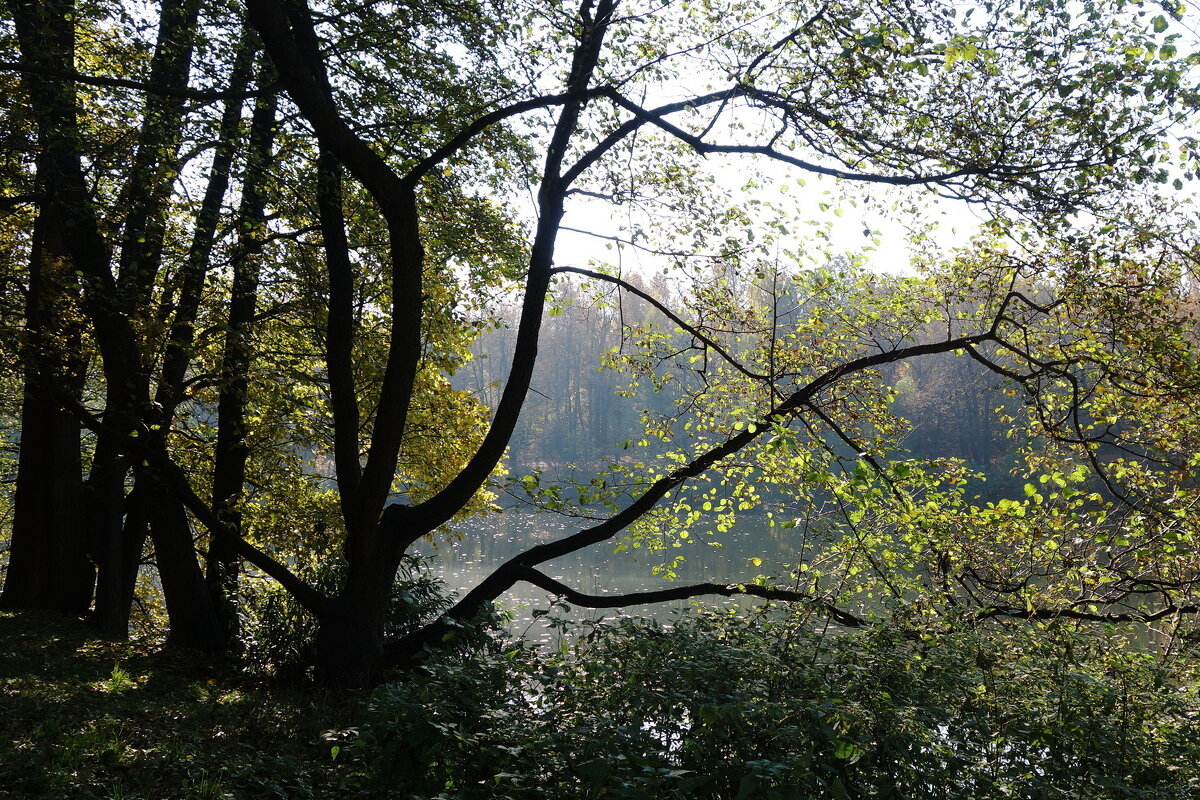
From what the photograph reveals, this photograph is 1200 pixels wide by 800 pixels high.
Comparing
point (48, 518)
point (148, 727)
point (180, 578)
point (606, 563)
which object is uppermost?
point (606, 563)

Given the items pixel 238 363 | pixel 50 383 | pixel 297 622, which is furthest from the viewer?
pixel 297 622

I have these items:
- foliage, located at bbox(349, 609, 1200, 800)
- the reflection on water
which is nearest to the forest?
foliage, located at bbox(349, 609, 1200, 800)

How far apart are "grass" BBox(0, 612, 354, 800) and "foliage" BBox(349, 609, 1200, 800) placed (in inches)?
22.8

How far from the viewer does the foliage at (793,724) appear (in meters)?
3.09

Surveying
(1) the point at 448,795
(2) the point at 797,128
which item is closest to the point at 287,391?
(2) the point at 797,128

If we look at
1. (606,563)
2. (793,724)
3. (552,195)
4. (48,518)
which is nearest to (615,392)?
(552,195)

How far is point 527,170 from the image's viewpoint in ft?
29.2

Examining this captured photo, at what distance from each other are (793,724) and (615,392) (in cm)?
458

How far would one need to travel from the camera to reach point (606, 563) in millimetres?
27625

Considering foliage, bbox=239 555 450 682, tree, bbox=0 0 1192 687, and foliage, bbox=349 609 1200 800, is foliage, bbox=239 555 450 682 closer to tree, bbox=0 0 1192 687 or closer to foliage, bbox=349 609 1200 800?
tree, bbox=0 0 1192 687

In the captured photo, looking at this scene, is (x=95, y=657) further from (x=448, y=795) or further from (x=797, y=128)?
(x=797, y=128)

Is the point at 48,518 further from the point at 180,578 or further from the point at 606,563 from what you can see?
the point at 606,563

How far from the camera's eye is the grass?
418 cm

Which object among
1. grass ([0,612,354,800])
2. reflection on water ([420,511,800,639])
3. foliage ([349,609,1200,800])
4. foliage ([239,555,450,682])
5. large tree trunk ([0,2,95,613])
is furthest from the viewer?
reflection on water ([420,511,800,639])
